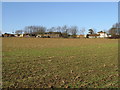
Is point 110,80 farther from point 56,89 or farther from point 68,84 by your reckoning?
point 56,89

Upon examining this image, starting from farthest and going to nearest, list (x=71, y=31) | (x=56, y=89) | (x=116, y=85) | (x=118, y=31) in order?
(x=71, y=31)
(x=118, y=31)
(x=116, y=85)
(x=56, y=89)

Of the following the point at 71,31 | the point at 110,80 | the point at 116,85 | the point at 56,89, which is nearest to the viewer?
the point at 56,89

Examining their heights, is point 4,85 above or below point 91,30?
below

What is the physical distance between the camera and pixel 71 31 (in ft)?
454

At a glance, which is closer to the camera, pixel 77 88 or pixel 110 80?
pixel 77 88

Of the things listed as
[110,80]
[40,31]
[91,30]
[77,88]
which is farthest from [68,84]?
[91,30]

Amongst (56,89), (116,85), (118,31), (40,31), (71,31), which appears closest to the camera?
(56,89)

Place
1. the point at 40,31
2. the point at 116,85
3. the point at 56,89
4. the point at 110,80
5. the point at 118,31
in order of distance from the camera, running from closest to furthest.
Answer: the point at 56,89
the point at 116,85
the point at 110,80
the point at 118,31
the point at 40,31

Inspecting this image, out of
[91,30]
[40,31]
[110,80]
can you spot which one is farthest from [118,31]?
[110,80]

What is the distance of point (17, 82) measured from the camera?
5.75m

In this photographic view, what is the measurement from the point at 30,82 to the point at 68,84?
4.93 ft

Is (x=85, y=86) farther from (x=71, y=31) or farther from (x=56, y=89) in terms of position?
(x=71, y=31)

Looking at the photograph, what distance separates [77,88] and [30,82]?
74.7 inches

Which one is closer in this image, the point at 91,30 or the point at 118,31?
the point at 118,31
